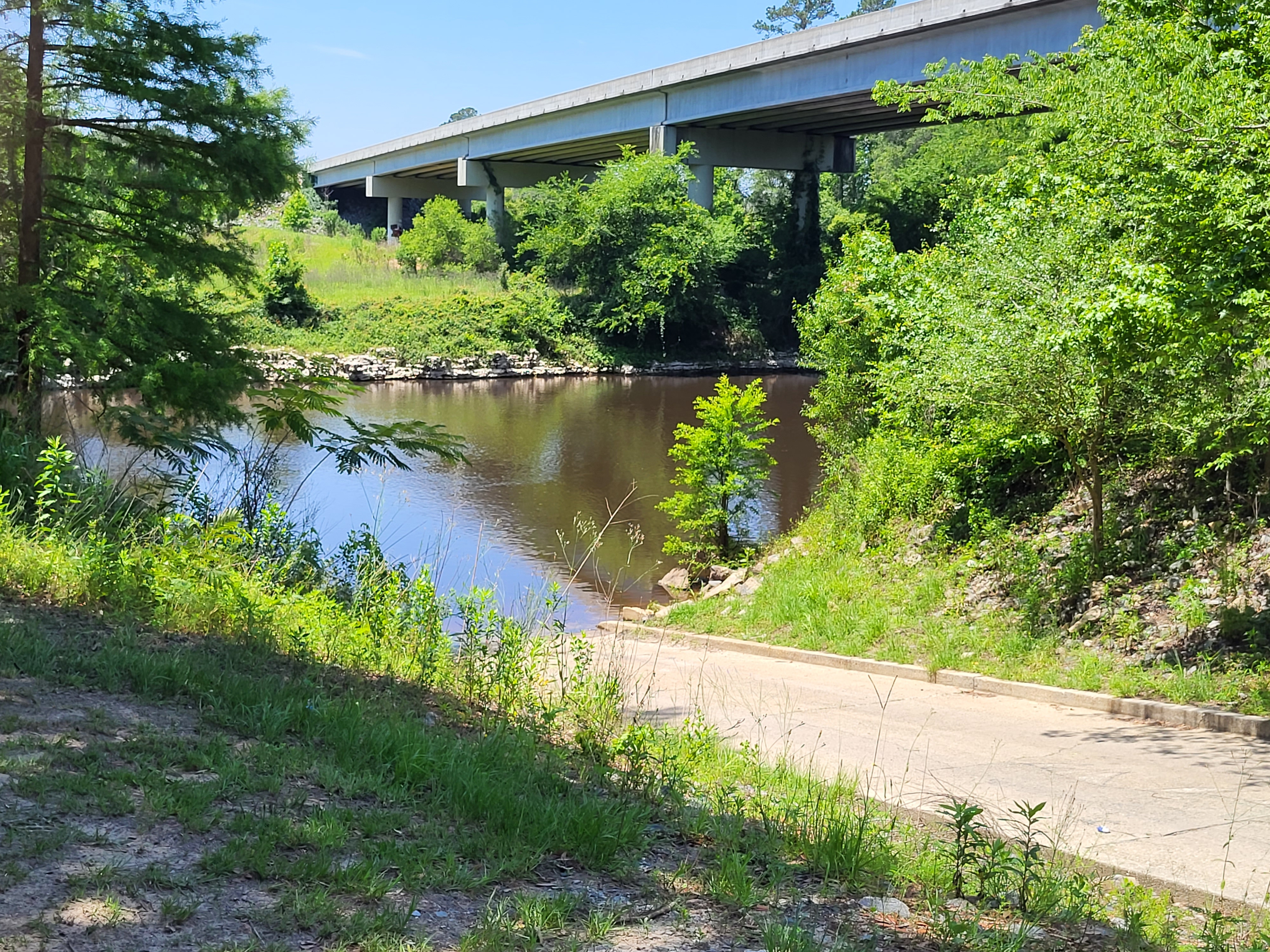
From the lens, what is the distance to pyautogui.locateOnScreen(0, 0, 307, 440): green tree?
11977mm

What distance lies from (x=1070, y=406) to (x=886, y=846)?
7593 mm

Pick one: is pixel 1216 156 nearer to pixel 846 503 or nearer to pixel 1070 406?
pixel 1070 406

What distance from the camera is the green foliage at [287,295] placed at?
5012 centimetres

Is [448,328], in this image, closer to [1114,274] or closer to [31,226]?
[31,226]

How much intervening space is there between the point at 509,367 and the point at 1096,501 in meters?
40.2

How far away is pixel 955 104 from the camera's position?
15.1 m

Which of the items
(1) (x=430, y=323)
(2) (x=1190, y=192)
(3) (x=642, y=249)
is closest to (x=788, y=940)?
(2) (x=1190, y=192)

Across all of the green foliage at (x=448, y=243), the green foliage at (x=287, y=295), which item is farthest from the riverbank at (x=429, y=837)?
the green foliage at (x=448, y=243)

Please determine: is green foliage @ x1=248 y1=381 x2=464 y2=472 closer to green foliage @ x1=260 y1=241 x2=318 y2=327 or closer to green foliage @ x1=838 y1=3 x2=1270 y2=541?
green foliage @ x1=838 y1=3 x2=1270 y2=541

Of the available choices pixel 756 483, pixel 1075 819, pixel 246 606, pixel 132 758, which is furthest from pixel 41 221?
pixel 756 483

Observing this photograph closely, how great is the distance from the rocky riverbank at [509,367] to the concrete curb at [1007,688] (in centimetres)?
3315

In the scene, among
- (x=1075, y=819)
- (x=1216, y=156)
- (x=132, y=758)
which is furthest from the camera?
(x=1216, y=156)

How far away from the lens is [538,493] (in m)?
24.1

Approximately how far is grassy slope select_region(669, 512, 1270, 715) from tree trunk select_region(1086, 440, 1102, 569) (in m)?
1.03
